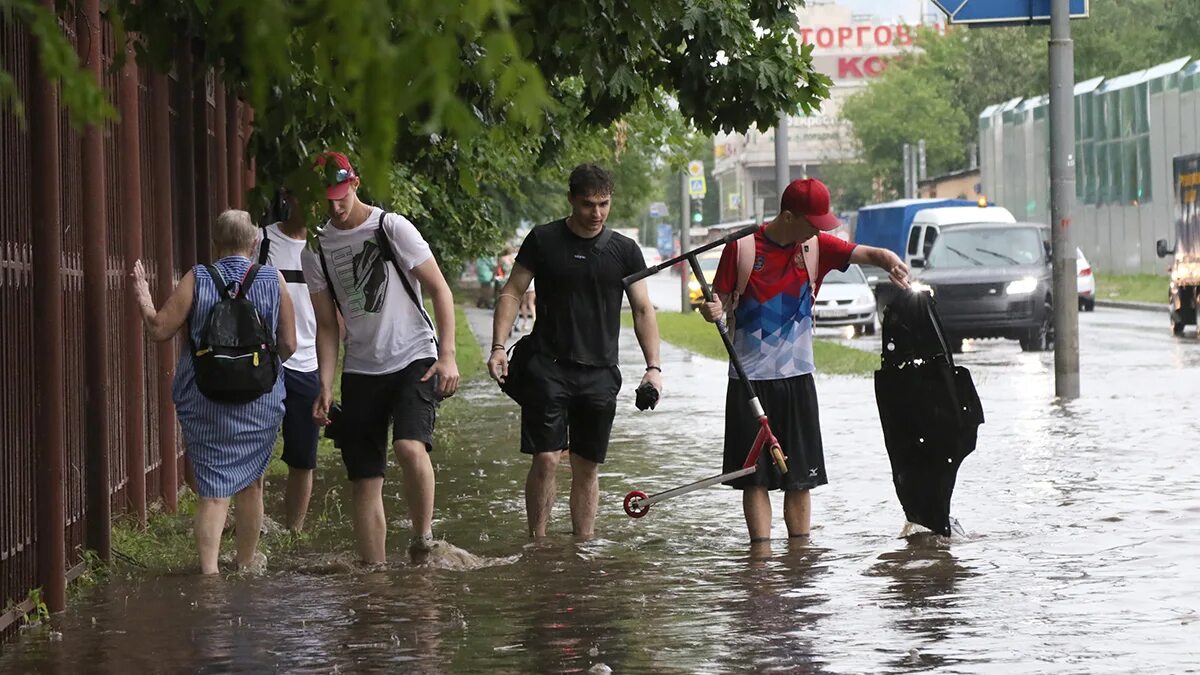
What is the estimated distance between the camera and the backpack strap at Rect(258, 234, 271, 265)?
10047mm

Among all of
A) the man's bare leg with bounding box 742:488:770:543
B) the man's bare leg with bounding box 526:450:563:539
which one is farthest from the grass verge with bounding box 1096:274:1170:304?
the man's bare leg with bounding box 742:488:770:543

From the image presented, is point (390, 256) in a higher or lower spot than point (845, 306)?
higher

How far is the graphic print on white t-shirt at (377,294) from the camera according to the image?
8.91m

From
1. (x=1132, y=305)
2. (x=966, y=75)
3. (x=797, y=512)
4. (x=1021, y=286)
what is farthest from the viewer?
(x=966, y=75)

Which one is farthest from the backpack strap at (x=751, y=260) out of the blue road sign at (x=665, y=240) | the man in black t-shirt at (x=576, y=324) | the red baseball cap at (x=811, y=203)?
the blue road sign at (x=665, y=240)

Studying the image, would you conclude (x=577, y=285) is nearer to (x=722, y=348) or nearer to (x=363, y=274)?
(x=363, y=274)

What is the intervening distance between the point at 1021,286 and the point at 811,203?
21.0 meters

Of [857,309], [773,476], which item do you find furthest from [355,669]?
[857,309]

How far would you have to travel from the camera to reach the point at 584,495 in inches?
399

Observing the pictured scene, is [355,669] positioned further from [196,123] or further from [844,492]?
[196,123]

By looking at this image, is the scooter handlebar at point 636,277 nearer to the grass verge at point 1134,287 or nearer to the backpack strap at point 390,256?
the backpack strap at point 390,256

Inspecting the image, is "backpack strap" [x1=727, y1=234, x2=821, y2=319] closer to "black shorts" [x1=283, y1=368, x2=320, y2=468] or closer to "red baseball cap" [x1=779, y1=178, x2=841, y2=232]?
"red baseball cap" [x1=779, y1=178, x2=841, y2=232]

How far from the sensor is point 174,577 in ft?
29.6

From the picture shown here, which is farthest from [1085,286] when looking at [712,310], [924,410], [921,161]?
[921,161]
